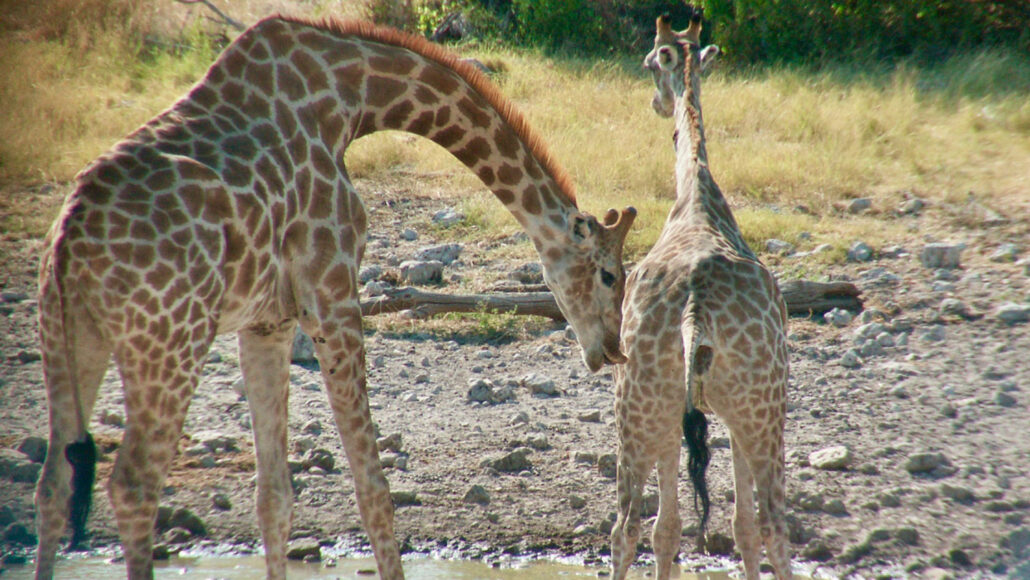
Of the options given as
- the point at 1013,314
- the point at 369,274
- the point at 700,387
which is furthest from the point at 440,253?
the point at 700,387

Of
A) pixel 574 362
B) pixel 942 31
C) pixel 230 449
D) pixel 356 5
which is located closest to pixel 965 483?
pixel 574 362

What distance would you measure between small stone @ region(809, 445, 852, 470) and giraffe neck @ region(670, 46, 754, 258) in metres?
1.35

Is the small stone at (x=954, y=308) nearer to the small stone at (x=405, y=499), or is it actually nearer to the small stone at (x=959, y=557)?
the small stone at (x=959, y=557)

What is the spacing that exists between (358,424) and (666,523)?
5.04 feet

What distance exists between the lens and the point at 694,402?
14.4 feet

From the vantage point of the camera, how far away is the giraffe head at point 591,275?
5.10m

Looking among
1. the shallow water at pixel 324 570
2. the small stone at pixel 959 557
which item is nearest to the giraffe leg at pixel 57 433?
the shallow water at pixel 324 570

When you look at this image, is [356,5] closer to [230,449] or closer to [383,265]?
[383,265]

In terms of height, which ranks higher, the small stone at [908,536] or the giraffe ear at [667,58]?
the giraffe ear at [667,58]

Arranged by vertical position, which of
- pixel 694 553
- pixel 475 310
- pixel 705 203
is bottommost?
pixel 694 553

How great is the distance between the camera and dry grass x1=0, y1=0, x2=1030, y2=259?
10.4 meters

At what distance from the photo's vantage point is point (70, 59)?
13656 mm

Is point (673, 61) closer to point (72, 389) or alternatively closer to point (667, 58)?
point (667, 58)

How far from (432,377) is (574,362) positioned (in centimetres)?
102
